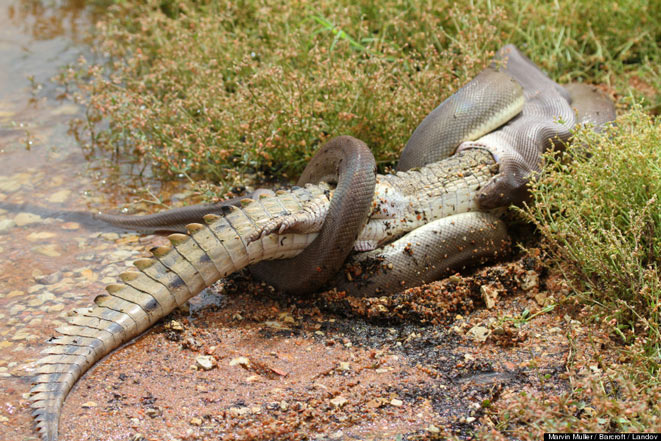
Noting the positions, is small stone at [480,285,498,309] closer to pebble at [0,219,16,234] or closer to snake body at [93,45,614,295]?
snake body at [93,45,614,295]

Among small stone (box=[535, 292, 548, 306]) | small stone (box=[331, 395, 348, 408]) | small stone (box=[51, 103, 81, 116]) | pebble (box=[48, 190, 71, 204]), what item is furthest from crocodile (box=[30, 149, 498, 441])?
small stone (box=[51, 103, 81, 116])

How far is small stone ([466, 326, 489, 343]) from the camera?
368 cm

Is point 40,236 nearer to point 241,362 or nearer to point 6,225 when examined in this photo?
point 6,225

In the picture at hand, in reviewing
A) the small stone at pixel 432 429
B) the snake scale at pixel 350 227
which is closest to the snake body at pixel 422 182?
the snake scale at pixel 350 227

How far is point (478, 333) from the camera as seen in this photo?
374cm

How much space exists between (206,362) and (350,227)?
1.08m

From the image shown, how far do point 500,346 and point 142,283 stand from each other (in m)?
1.95

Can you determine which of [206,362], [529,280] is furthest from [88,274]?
[529,280]

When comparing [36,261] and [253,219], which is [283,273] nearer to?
[253,219]

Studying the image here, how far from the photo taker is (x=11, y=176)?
521cm

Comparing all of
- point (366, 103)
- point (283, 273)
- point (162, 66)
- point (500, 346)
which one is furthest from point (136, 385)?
point (162, 66)

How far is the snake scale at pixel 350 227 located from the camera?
361 centimetres

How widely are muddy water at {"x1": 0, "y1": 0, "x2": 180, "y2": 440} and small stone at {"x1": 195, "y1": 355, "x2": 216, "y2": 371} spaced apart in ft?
2.69

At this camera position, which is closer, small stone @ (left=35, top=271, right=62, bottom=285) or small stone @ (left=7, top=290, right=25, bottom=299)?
small stone @ (left=7, top=290, right=25, bottom=299)
